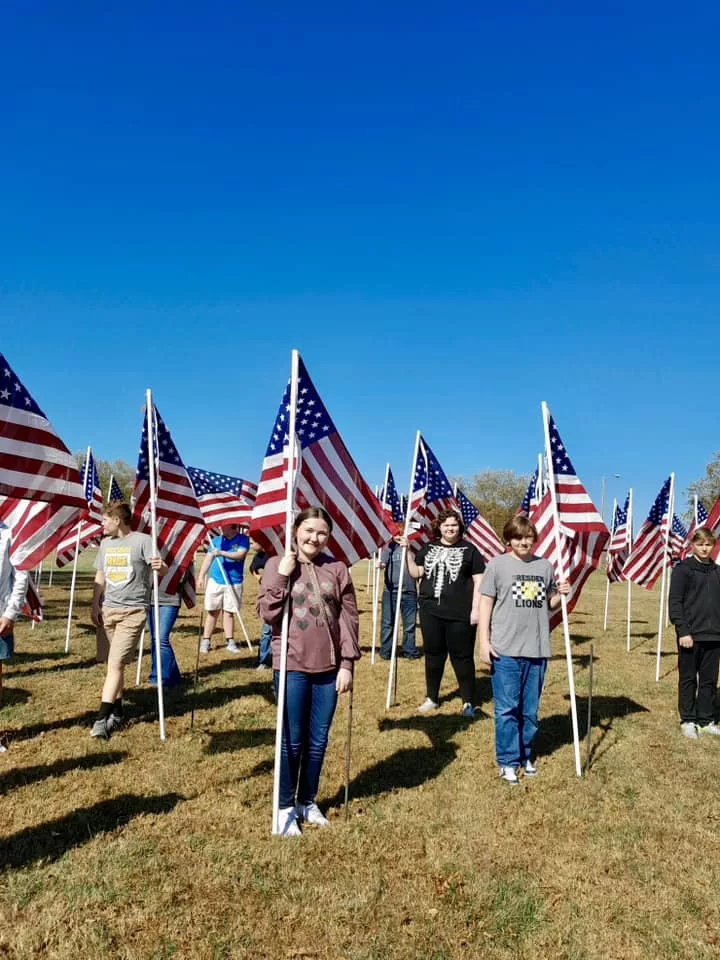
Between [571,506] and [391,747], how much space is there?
332cm

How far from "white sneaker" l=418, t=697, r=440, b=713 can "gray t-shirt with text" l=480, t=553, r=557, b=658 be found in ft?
8.53

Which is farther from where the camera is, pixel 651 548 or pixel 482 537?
pixel 651 548

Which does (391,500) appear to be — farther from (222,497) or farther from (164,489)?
(164,489)

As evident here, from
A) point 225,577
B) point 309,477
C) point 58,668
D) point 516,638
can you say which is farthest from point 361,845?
point 225,577

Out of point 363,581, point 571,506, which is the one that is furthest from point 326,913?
point 363,581

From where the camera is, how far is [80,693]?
909cm

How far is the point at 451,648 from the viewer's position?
862cm

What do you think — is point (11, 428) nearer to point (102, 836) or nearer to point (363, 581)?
point (102, 836)

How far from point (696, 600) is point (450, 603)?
9.82 ft

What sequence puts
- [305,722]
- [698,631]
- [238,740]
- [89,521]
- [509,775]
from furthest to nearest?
1. [89,521]
2. [698,631]
3. [238,740]
4. [509,775]
5. [305,722]

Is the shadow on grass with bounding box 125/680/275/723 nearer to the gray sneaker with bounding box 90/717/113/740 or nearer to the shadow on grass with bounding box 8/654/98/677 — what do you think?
the gray sneaker with bounding box 90/717/113/740

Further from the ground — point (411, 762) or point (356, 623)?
point (356, 623)

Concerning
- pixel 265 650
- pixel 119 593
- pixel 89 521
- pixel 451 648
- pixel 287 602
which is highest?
pixel 89 521

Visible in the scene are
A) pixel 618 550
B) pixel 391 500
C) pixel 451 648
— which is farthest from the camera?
pixel 618 550
